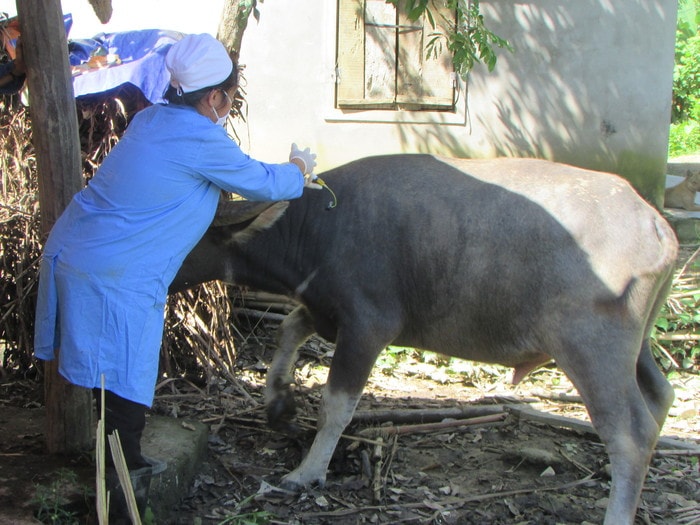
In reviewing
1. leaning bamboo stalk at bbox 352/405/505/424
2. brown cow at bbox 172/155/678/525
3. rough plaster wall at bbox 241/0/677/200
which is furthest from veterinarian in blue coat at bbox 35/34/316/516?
rough plaster wall at bbox 241/0/677/200

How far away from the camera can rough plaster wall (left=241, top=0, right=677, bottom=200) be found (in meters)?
8.39

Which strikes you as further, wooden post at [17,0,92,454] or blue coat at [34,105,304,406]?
wooden post at [17,0,92,454]

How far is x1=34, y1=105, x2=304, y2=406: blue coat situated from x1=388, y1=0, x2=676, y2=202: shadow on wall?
18.8ft

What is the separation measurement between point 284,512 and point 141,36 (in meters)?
3.63

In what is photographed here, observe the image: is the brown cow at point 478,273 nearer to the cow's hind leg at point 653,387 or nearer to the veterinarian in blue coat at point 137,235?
the cow's hind leg at point 653,387

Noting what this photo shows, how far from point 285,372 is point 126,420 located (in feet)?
5.34

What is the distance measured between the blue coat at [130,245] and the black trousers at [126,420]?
0.11m

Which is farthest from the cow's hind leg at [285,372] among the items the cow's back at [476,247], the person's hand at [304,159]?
the person's hand at [304,159]

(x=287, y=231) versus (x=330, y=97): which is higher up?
(x=330, y=97)

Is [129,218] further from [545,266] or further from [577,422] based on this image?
[577,422]

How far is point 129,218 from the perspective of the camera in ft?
10.5

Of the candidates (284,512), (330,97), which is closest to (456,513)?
(284,512)

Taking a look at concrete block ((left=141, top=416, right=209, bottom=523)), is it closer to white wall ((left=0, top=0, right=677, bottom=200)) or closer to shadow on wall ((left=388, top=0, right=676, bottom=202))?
white wall ((left=0, top=0, right=677, bottom=200))

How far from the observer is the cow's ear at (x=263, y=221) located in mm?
4375
